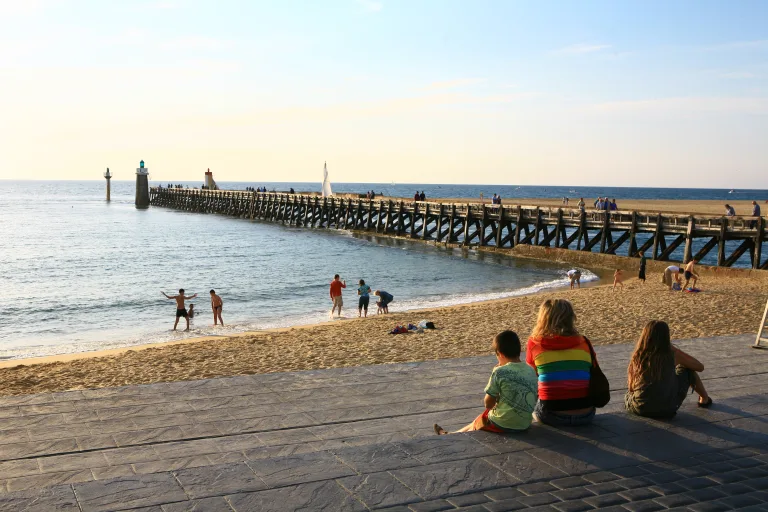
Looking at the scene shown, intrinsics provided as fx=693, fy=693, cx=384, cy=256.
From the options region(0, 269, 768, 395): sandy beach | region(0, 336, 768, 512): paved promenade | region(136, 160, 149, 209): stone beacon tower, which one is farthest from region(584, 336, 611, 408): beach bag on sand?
region(136, 160, 149, 209): stone beacon tower

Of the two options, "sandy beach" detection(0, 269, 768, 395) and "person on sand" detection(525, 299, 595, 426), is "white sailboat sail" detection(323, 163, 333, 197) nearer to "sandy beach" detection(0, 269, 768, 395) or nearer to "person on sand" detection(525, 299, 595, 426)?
"sandy beach" detection(0, 269, 768, 395)

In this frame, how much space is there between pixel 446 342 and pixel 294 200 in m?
53.0

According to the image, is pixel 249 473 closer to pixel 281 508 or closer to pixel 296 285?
pixel 281 508

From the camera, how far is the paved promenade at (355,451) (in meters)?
3.97

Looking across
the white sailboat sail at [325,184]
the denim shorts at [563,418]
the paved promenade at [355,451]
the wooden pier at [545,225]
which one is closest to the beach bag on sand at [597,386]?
the denim shorts at [563,418]

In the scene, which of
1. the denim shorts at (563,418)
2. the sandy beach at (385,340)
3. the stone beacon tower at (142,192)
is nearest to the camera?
the denim shorts at (563,418)

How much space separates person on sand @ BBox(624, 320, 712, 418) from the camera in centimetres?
534

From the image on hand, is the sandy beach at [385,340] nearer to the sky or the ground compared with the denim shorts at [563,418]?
nearer to the ground

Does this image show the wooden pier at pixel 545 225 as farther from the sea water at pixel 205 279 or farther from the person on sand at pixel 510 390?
the person on sand at pixel 510 390

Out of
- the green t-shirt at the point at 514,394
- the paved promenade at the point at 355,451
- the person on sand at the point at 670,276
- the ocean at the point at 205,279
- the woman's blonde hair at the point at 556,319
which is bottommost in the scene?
the ocean at the point at 205,279

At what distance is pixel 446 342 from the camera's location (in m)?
12.1

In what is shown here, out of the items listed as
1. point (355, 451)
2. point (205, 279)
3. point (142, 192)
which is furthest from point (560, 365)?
point (142, 192)

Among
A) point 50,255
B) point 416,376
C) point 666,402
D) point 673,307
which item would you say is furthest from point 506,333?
point 50,255

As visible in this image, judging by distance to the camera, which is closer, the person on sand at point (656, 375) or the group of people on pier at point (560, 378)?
the group of people on pier at point (560, 378)
